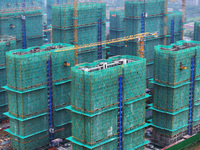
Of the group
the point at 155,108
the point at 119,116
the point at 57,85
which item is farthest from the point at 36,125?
the point at 155,108

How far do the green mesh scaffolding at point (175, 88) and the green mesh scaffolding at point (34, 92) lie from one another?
Result: 39.1 meters

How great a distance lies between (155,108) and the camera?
180 m

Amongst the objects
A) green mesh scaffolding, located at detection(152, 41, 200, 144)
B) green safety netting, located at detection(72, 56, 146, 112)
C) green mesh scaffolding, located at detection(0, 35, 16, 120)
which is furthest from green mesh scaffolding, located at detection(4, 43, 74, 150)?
green mesh scaffolding, located at detection(152, 41, 200, 144)

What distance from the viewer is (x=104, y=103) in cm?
14862

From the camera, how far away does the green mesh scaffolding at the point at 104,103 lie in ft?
477

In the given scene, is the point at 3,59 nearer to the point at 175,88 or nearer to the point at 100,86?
the point at 100,86

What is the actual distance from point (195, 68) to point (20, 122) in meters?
78.6

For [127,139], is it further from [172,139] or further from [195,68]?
[195,68]

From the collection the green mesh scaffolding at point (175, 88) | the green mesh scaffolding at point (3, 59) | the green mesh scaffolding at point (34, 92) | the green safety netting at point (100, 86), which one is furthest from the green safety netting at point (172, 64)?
the green mesh scaffolding at point (3, 59)

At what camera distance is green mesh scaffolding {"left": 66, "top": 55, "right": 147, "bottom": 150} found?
145500 mm

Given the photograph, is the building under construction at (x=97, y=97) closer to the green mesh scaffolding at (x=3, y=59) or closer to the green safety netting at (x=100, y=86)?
the green safety netting at (x=100, y=86)

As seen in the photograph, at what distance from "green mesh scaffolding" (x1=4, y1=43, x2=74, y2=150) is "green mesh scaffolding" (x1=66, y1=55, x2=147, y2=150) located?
21.5 metres

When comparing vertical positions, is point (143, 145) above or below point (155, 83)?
below

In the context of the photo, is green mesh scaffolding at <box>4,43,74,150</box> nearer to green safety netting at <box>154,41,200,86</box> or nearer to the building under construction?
the building under construction
